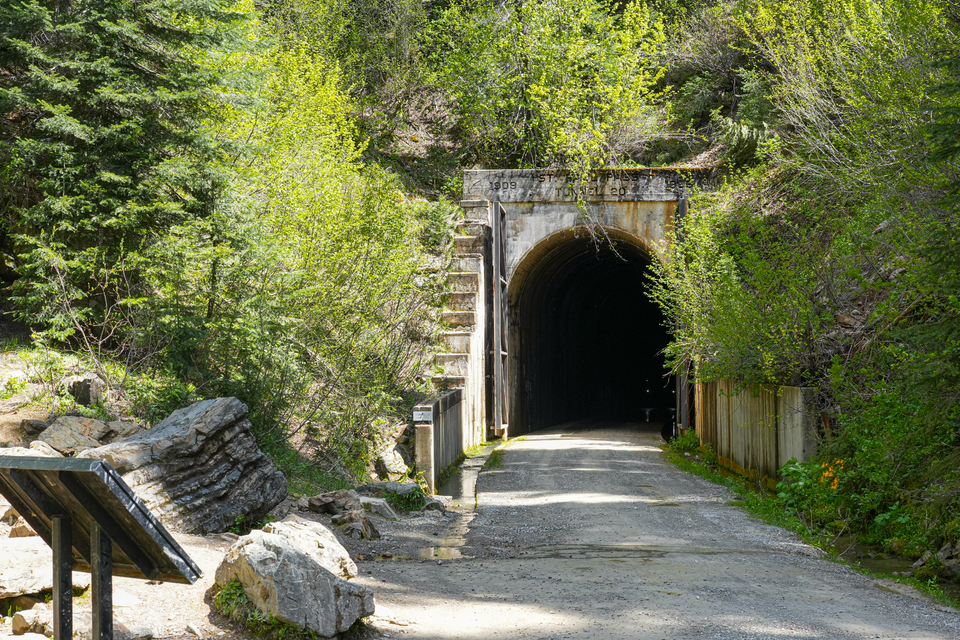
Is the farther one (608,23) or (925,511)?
(608,23)

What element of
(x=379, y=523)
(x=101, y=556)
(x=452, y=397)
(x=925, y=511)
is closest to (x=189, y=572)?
(x=101, y=556)

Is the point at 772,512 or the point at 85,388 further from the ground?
the point at 85,388

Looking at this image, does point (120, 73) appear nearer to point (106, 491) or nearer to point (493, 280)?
point (106, 491)

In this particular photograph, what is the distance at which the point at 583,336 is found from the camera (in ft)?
111

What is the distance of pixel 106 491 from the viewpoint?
3393 millimetres

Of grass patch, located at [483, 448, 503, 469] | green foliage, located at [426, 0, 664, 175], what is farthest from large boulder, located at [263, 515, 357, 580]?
green foliage, located at [426, 0, 664, 175]

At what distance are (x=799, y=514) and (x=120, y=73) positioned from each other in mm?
10749

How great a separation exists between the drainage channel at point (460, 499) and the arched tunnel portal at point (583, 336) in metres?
4.29

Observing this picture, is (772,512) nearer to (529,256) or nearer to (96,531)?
(96,531)

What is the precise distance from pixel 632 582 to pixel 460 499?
5.99 meters

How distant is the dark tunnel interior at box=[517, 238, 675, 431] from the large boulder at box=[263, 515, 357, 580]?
14255 mm

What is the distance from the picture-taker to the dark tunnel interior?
25.0m

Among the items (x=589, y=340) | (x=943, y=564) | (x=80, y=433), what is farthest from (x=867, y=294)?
(x=589, y=340)

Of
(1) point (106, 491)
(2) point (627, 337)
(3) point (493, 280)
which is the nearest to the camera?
(1) point (106, 491)
